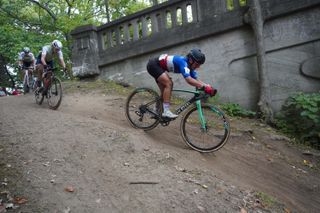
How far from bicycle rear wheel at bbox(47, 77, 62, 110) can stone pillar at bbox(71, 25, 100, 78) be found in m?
2.94

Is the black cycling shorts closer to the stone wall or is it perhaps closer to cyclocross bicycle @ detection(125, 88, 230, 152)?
cyclocross bicycle @ detection(125, 88, 230, 152)

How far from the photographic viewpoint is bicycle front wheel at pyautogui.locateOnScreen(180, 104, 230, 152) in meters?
6.50

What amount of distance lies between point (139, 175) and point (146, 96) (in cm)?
234

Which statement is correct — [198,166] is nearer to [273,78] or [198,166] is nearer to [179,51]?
[273,78]

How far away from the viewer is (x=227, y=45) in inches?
380

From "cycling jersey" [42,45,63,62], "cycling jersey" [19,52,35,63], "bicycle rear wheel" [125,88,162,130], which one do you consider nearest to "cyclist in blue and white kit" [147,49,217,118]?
"bicycle rear wheel" [125,88,162,130]

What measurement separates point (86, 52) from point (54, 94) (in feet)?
10.7

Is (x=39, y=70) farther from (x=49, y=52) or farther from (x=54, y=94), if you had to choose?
(x=54, y=94)

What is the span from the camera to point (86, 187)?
184 inches

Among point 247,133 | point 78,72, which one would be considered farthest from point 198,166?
point 78,72

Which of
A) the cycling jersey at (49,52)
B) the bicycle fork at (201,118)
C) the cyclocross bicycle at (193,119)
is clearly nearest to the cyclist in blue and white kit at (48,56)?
the cycling jersey at (49,52)

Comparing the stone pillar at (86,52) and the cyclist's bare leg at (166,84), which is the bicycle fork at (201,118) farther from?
the stone pillar at (86,52)

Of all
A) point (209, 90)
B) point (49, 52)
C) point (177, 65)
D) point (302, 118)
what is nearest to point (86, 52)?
point (49, 52)

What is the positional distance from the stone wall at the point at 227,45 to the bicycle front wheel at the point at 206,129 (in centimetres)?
307
